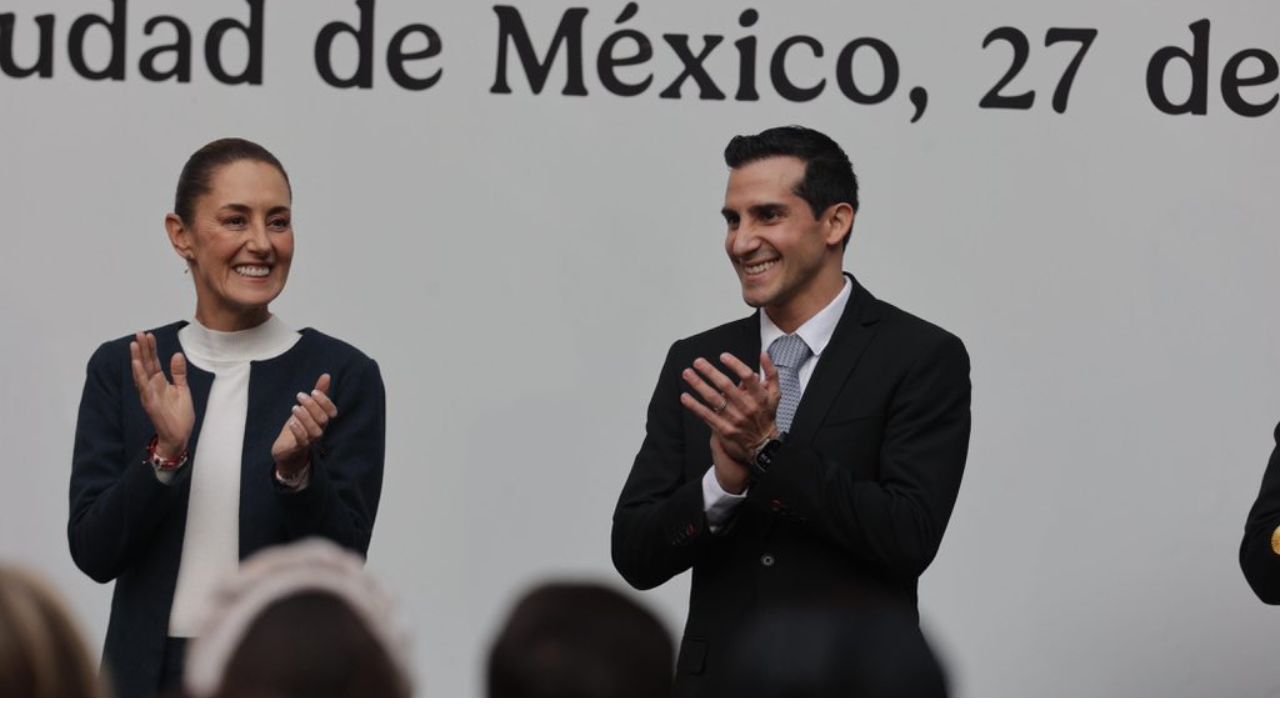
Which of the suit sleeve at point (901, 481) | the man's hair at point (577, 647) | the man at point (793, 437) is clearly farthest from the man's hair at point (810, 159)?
the man's hair at point (577, 647)

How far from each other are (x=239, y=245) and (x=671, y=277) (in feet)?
3.65

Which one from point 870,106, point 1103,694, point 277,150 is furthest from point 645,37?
point 1103,694

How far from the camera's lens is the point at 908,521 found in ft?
10.9

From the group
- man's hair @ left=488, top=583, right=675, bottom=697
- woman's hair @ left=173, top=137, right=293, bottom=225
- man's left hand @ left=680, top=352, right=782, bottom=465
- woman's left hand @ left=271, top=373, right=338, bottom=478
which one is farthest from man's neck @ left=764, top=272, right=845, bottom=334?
man's hair @ left=488, top=583, right=675, bottom=697

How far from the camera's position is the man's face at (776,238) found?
3.63 meters

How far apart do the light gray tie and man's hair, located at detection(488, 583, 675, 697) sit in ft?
5.79

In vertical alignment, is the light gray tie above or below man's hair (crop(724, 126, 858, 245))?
below

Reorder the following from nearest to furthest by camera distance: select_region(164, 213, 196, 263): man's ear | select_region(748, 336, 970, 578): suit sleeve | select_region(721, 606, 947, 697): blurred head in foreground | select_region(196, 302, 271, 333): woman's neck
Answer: select_region(721, 606, 947, 697): blurred head in foreground, select_region(748, 336, 970, 578): suit sleeve, select_region(196, 302, 271, 333): woman's neck, select_region(164, 213, 196, 263): man's ear

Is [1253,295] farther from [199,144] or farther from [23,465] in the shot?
[23,465]

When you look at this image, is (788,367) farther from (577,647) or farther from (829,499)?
(577,647)

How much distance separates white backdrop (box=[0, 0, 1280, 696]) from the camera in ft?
15.3

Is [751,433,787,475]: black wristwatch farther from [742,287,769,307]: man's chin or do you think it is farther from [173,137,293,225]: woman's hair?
[173,137,293,225]: woman's hair

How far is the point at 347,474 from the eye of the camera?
12.4 feet

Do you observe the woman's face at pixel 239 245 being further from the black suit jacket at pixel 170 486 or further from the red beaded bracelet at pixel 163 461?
→ the red beaded bracelet at pixel 163 461
